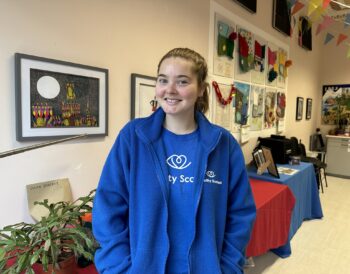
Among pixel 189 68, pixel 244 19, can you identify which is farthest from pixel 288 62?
pixel 189 68

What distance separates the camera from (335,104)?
240 inches

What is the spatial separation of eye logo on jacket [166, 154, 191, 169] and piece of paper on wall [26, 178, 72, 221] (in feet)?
2.86

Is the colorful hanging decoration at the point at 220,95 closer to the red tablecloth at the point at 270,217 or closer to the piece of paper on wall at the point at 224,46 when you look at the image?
the piece of paper on wall at the point at 224,46

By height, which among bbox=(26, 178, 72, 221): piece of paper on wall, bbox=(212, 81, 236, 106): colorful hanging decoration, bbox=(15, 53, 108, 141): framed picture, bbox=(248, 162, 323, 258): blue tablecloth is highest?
bbox=(212, 81, 236, 106): colorful hanging decoration

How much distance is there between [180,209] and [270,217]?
1.61 m

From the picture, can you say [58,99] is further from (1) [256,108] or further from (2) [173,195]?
(1) [256,108]

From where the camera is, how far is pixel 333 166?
5.80m

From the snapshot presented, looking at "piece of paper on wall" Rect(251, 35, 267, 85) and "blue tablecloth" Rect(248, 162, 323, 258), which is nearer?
"blue tablecloth" Rect(248, 162, 323, 258)

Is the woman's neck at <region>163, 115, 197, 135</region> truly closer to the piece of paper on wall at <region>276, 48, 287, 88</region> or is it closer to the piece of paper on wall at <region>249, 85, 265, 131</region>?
the piece of paper on wall at <region>249, 85, 265, 131</region>

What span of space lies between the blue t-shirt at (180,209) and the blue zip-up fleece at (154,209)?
2 cm

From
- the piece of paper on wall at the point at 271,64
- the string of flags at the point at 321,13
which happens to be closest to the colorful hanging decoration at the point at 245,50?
the piece of paper on wall at the point at 271,64

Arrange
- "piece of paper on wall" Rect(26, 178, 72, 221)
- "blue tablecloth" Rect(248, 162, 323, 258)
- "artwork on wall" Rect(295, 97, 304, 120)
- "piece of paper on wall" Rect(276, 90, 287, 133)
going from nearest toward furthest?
1. "piece of paper on wall" Rect(26, 178, 72, 221)
2. "blue tablecloth" Rect(248, 162, 323, 258)
3. "piece of paper on wall" Rect(276, 90, 287, 133)
4. "artwork on wall" Rect(295, 97, 304, 120)

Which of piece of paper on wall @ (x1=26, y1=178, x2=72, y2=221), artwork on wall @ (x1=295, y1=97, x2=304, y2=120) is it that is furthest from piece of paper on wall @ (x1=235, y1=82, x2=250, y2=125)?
piece of paper on wall @ (x1=26, y1=178, x2=72, y2=221)

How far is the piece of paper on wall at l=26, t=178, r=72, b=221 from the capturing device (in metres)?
1.50
